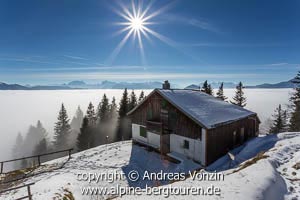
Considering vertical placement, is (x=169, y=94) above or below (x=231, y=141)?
above

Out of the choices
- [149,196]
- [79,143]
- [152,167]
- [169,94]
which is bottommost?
[79,143]

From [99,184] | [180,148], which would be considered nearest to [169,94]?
[180,148]

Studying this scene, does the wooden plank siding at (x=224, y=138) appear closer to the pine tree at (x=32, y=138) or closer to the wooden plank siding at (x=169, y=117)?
the wooden plank siding at (x=169, y=117)

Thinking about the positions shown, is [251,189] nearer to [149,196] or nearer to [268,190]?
[268,190]

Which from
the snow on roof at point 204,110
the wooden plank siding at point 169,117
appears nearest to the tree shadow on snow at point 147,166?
the wooden plank siding at point 169,117

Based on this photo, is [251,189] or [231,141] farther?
[231,141]

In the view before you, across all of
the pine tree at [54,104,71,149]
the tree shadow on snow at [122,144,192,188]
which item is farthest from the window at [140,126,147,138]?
the pine tree at [54,104,71,149]

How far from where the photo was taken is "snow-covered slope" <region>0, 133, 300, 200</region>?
6.40m

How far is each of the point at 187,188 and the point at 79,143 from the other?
1633 inches

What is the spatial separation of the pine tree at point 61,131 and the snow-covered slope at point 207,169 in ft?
134

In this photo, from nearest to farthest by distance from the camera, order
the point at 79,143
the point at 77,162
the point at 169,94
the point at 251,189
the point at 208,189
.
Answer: the point at 251,189, the point at 208,189, the point at 77,162, the point at 169,94, the point at 79,143

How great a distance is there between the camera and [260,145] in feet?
53.5

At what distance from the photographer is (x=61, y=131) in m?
55.9

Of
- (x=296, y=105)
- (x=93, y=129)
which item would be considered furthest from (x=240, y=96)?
(x=93, y=129)
